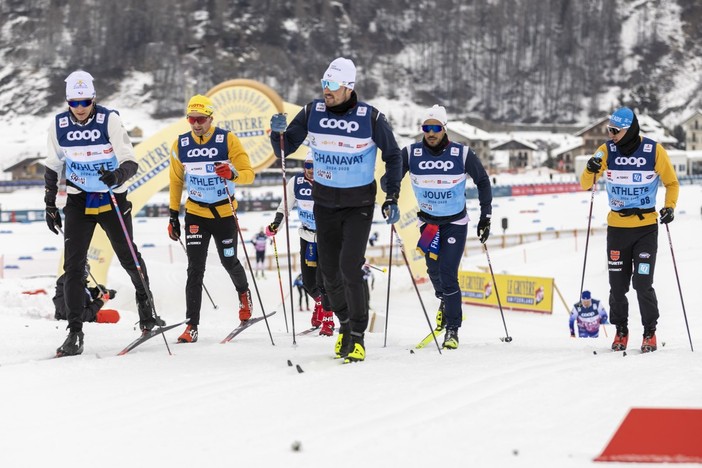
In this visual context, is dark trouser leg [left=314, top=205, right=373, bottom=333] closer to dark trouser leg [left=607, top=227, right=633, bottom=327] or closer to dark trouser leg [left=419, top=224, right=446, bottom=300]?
dark trouser leg [left=419, top=224, right=446, bottom=300]

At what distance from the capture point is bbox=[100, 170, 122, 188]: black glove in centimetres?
615

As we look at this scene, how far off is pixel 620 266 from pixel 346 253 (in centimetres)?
241

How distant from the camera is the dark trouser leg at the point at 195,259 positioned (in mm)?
7289

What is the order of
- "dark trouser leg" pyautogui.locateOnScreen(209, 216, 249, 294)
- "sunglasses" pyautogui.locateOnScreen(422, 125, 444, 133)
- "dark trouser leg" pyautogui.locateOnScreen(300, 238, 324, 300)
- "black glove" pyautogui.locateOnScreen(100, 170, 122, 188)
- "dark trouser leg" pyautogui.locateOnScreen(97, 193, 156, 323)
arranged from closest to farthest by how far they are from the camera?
"black glove" pyautogui.locateOnScreen(100, 170, 122, 188) → "dark trouser leg" pyautogui.locateOnScreen(97, 193, 156, 323) → "sunglasses" pyautogui.locateOnScreen(422, 125, 444, 133) → "dark trouser leg" pyautogui.locateOnScreen(209, 216, 249, 294) → "dark trouser leg" pyautogui.locateOnScreen(300, 238, 324, 300)

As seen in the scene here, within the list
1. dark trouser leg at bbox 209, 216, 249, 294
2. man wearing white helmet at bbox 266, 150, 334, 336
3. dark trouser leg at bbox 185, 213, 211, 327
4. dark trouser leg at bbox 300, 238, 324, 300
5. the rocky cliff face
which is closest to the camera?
dark trouser leg at bbox 185, 213, 211, 327

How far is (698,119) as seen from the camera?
10612 cm

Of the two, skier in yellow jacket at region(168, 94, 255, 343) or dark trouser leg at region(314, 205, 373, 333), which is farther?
skier in yellow jacket at region(168, 94, 255, 343)

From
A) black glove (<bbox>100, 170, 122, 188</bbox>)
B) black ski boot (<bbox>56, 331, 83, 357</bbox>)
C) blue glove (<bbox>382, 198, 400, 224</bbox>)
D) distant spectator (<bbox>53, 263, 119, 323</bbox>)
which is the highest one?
black glove (<bbox>100, 170, 122, 188</bbox>)

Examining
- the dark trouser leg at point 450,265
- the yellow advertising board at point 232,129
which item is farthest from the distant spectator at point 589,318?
the yellow advertising board at point 232,129

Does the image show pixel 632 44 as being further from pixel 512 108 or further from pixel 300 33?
pixel 300 33

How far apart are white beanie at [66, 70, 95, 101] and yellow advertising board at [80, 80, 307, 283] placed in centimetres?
1020

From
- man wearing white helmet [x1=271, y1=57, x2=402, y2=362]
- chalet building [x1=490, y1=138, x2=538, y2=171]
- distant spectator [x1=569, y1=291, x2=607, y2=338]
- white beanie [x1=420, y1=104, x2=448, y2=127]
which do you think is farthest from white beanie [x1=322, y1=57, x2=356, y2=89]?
chalet building [x1=490, y1=138, x2=538, y2=171]

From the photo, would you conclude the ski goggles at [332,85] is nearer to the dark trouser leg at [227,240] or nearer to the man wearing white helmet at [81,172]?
the man wearing white helmet at [81,172]

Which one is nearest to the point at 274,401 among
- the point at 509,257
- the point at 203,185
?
the point at 203,185
